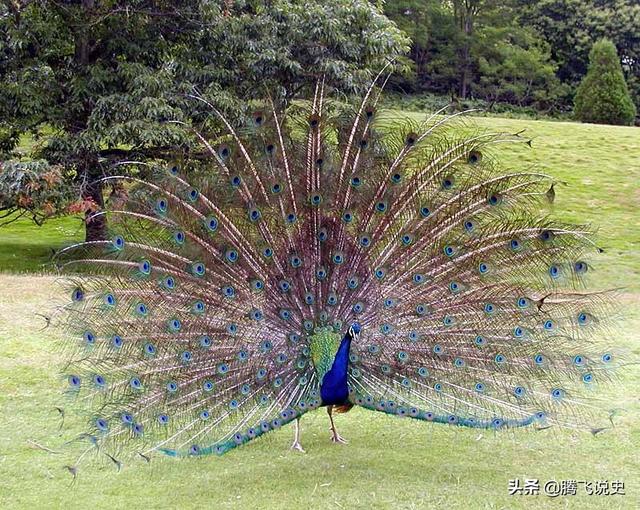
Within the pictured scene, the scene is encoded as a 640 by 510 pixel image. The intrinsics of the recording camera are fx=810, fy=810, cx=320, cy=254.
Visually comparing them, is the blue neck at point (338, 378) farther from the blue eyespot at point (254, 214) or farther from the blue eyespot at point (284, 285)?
the blue eyespot at point (254, 214)

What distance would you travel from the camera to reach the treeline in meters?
38.4

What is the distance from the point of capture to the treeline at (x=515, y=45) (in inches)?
1512

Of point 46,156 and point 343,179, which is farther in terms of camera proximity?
point 46,156

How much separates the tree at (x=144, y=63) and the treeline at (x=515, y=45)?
23938 millimetres

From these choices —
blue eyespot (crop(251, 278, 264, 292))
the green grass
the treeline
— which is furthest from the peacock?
the treeline

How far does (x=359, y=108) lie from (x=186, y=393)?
2315mm

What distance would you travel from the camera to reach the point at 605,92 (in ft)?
113

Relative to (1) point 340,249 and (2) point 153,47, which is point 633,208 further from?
(1) point 340,249

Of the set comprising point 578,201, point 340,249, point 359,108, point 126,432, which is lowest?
point 578,201

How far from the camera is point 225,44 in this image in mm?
14562

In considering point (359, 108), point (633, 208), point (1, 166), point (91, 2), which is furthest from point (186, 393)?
point (633, 208)

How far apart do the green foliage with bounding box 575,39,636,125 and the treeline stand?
3.32 meters

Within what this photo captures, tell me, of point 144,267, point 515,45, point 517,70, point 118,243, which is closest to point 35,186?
point 118,243

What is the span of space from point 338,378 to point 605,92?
1285 inches
